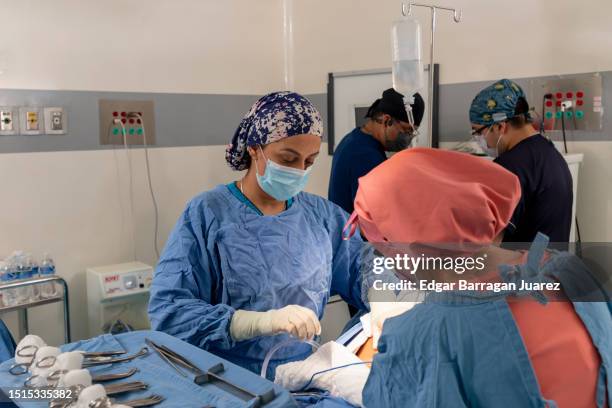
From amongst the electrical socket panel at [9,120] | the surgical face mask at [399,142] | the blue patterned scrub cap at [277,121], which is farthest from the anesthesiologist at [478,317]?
the electrical socket panel at [9,120]

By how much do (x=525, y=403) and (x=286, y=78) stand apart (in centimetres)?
336

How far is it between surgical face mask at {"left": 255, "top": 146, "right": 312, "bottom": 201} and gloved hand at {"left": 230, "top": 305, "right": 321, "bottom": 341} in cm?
42

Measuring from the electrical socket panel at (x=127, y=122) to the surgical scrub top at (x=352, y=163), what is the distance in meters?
1.14

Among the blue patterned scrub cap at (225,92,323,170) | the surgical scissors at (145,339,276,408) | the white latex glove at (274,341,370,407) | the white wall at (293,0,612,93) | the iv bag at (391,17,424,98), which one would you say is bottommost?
the white latex glove at (274,341,370,407)

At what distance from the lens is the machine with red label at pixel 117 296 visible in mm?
2980

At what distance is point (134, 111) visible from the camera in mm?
3295

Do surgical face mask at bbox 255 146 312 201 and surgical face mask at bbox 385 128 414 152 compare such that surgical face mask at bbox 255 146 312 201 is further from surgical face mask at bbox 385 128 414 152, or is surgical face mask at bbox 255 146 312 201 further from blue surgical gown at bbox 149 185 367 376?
surgical face mask at bbox 385 128 414 152

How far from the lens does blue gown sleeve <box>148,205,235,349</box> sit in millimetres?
1488

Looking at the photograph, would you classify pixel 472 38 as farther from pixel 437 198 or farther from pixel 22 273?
pixel 22 273

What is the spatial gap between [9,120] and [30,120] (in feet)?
0.31

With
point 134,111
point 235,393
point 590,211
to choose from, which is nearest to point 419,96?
point 590,211

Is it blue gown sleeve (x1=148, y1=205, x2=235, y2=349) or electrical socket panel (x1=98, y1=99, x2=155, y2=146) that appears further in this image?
electrical socket panel (x1=98, y1=99, x2=155, y2=146)

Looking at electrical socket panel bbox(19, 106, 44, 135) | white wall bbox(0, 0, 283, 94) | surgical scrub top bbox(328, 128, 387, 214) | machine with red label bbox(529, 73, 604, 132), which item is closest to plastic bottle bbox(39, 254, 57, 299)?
electrical socket panel bbox(19, 106, 44, 135)

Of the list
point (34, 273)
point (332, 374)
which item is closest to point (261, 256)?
point (332, 374)
